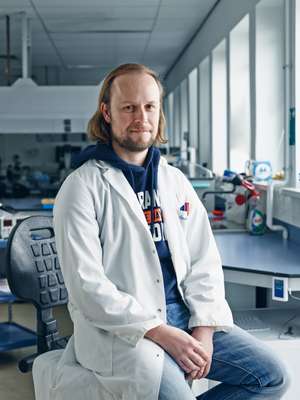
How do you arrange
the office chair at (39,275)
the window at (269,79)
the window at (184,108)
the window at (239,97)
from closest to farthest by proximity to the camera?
1. the office chair at (39,275)
2. the window at (269,79)
3. the window at (239,97)
4. the window at (184,108)

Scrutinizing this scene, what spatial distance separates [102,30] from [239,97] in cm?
206

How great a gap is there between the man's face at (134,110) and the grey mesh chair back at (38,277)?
26.0 inches

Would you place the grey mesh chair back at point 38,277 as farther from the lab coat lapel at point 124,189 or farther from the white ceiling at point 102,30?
the white ceiling at point 102,30

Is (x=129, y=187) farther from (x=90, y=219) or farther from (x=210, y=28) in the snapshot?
(x=210, y=28)

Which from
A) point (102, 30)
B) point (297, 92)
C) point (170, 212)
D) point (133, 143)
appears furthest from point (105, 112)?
point (102, 30)

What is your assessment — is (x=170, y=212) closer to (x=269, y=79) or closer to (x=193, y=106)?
(x=269, y=79)

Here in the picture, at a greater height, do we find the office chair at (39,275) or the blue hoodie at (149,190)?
the blue hoodie at (149,190)

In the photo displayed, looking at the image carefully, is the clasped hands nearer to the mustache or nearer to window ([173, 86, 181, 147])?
the mustache

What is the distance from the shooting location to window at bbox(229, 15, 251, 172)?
5.57 meters

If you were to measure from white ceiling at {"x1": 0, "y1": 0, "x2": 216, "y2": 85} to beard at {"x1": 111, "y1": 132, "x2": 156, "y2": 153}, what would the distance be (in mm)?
4082

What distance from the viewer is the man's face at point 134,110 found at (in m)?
1.90

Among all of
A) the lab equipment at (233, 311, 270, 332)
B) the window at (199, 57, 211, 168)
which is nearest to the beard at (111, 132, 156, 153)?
the lab equipment at (233, 311, 270, 332)

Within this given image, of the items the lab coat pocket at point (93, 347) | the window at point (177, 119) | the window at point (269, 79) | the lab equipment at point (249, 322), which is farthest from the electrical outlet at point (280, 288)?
the window at point (177, 119)

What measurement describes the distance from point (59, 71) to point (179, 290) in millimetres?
9165
